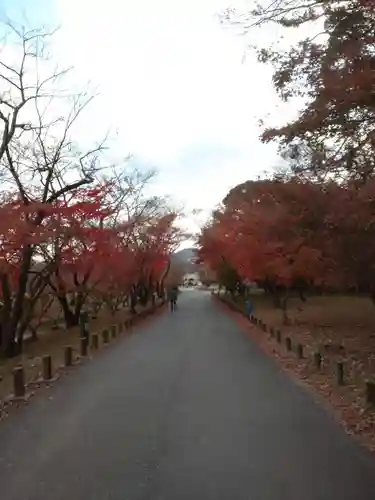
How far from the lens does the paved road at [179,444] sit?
5660 millimetres

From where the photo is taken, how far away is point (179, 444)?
290 inches

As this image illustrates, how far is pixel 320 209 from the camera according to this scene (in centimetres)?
1698

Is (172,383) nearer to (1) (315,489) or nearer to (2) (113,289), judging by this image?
(1) (315,489)

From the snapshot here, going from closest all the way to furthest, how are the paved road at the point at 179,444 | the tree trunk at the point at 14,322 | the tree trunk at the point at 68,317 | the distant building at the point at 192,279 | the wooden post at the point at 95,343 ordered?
the paved road at the point at 179,444, the wooden post at the point at 95,343, the tree trunk at the point at 14,322, the tree trunk at the point at 68,317, the distant building at the point at 192,279

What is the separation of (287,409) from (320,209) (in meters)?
8.27

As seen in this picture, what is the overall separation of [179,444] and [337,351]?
42.8ft

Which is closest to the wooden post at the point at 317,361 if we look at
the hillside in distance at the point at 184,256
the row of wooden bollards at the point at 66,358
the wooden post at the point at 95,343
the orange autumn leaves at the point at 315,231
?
the orange autumn leaves at the point at 315,231

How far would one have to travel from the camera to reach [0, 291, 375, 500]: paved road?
566 centimetres

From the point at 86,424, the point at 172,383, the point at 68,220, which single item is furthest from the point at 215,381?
the point at 68,220

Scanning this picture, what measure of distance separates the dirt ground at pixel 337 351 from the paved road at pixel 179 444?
0.46 m

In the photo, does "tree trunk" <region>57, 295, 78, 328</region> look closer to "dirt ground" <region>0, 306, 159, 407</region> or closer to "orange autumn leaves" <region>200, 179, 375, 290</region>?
"dirt ground" <region>0, 306, 159, 407</region>

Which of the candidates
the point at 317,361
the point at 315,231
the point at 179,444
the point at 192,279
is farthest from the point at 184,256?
the point at 179,444

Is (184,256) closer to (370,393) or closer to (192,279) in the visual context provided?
(192,279)

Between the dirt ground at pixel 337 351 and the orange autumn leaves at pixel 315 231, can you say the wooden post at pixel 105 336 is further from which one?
the orange autumn leaves at pixel 315 231
